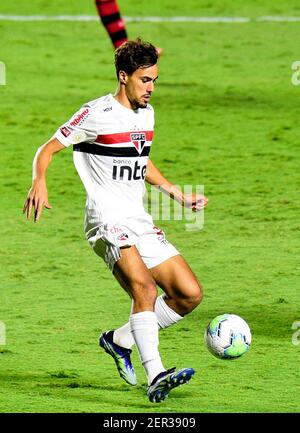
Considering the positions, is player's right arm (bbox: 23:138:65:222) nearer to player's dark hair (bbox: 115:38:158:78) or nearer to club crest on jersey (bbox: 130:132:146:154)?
club crest on jersey (bbox: 130:132:146:154)

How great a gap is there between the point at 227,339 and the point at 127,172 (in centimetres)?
104

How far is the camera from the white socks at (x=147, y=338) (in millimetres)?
7461

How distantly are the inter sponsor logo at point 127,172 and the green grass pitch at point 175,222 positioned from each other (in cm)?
112

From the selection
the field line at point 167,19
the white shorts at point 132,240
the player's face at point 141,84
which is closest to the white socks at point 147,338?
the white shorts at point 132,240

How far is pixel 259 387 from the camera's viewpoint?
7875 millimetres

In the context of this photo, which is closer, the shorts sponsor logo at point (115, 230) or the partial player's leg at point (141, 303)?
the partial player's leg at point (141, 303)

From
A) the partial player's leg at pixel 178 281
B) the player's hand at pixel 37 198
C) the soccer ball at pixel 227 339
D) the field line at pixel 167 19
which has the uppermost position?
the field line at pixel 167 19

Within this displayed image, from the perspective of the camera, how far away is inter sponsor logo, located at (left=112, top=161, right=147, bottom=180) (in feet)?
25.9

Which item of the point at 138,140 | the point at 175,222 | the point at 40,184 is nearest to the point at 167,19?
the point at 175,222

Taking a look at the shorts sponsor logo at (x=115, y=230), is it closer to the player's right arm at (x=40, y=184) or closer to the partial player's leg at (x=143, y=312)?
the partial player's leg at (x=143, y=312)

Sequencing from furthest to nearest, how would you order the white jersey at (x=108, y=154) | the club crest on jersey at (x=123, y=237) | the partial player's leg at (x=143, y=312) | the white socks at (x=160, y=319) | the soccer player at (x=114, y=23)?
the soccer player at (x=114, y=23), the white socks at (x=160, y=319), the white jersey at (x=108, y=154), the club crest on jersey at (x=123, y=237), the partial player's leg at (x=143, y=312)

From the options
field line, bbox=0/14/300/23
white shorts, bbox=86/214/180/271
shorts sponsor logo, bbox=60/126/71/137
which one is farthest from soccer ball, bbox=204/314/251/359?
field line, bbox=0/14/300/23

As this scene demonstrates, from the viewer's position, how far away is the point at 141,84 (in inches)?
307

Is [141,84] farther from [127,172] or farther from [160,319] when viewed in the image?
[160,319]
